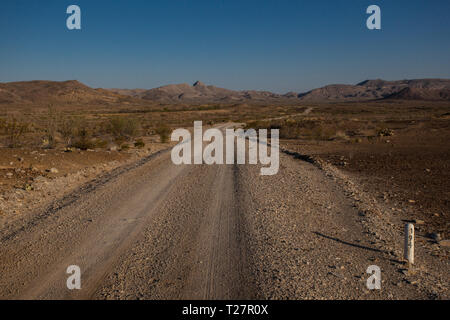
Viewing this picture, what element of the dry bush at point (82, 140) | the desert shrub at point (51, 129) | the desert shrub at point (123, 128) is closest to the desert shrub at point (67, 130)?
the dry bush at point (82, 140)

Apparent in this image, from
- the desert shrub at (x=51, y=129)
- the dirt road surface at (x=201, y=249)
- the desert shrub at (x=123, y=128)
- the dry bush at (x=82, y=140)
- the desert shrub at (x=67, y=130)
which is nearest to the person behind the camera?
the dirt road surface at (x=201, y=249)

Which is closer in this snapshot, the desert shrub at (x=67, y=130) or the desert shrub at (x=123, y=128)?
the desert shrub at (x=67, y=130)

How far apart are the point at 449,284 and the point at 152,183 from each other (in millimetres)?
8688

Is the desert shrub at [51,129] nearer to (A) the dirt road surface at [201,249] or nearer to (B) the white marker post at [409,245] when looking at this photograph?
(A) the dirt road surface at [201,249]

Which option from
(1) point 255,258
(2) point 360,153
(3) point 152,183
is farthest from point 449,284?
(2) point 360,153

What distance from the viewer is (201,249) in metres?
6.03

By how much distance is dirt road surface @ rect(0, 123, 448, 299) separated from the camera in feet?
15.4

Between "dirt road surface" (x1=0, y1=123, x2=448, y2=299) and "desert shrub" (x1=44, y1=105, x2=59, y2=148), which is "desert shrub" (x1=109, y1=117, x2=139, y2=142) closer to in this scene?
"desert shrub" (x1=44, y1=105, x2=59, y2=148)

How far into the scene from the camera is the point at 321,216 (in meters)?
8.02

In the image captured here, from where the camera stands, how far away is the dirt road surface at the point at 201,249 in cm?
470

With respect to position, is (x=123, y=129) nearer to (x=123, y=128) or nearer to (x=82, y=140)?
(x=123, y=128)

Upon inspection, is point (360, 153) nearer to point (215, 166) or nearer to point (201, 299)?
point (215, 166)

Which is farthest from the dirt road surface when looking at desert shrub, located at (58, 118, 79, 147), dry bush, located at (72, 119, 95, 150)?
desert shrub, located at (58, 118, 79, 147)

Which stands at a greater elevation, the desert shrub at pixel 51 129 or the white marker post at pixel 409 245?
the desert shrub at pixel 51 129
